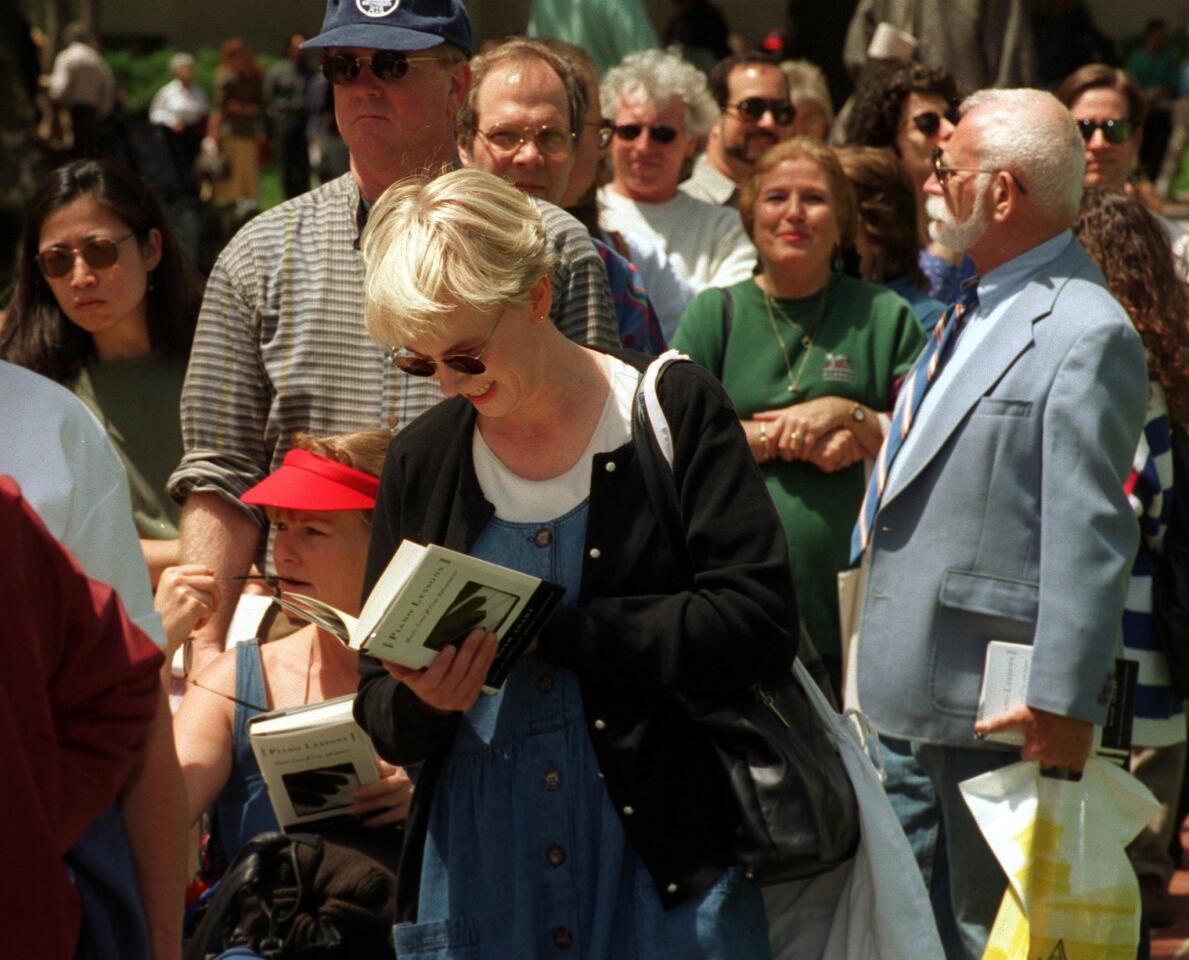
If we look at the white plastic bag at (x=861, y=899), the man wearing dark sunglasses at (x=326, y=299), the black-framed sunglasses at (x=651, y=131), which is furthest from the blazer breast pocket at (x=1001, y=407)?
the black-framed sunglasses at (x=651, y=131)

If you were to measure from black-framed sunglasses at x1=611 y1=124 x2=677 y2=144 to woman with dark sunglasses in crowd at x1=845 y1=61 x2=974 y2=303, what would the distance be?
2.91ft

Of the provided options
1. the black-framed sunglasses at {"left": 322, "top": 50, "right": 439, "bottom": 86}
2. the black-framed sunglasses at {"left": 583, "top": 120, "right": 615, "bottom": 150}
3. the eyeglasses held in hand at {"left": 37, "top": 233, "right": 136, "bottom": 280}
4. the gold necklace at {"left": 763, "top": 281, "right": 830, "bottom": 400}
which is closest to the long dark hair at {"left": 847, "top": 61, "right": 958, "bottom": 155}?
the black-framed sunglasses at {"left": 583, "top": 120, "right": 615, "bottom": 150}

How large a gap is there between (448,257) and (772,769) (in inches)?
35.9

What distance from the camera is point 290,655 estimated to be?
12.6 ft

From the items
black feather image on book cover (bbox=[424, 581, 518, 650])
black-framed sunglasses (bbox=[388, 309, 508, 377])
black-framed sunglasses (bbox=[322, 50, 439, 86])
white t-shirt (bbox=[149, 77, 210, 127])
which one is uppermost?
black-framed sunglasses (bbox=[322, 50, 439, 86])

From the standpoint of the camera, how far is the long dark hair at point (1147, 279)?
15.5 ft

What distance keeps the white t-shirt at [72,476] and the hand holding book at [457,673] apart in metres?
0.47

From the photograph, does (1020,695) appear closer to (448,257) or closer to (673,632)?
(673,632)

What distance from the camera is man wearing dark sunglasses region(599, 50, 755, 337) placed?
6.23 meters

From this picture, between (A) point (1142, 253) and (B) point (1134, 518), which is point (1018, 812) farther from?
(A) point (1142, 253)

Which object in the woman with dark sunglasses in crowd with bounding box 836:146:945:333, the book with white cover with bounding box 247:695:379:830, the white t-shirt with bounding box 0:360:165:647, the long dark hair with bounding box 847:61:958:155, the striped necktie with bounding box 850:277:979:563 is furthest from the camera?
the long dark hair with bounding box 847:61:958:155

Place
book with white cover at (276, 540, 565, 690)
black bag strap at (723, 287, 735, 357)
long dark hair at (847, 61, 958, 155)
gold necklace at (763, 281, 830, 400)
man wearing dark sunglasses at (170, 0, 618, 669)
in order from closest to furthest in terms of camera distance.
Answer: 1. book with white cover at (276, 540, 565, 690)
2. man wearing dark sunglasses at (170, 0, 618, 669)
3. gold necklace at (763, 281, 830, 400)
4. black bag strap at (723, 287, 735, 357)
5. long dark hair at (847, 61, 958, 155)

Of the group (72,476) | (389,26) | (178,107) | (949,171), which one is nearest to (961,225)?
(949,171)

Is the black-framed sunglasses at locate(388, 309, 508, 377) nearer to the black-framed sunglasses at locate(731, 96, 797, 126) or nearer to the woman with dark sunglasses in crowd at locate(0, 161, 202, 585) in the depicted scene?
the woman with dark sunglasses in crowd at locate(0, 161, 202, 585)
